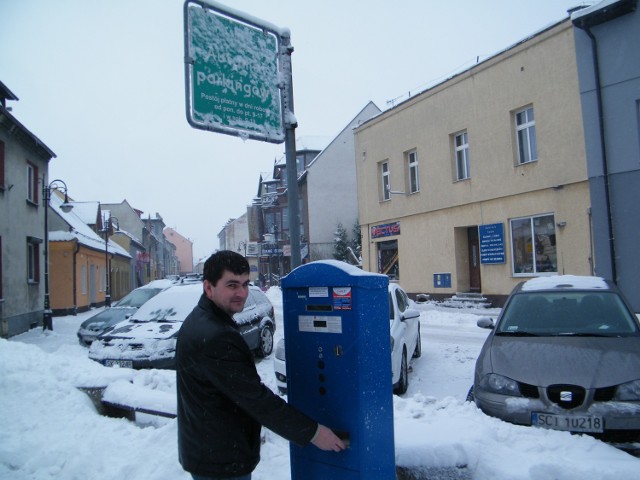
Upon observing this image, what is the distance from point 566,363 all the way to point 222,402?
11.6ft

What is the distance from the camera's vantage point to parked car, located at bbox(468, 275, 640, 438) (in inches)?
159

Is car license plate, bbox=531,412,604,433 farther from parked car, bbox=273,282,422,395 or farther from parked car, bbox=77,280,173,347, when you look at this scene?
parked car, bbox=77,280,173,347

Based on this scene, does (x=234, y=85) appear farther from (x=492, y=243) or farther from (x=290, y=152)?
(x=492, y=243)

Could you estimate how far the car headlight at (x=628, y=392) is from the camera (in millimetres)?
4023

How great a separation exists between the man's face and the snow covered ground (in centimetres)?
167

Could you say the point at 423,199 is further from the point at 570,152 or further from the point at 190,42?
the point at 190,42

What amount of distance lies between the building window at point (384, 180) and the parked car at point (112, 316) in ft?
35.9

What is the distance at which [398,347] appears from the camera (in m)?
6.66

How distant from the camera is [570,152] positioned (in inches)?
534

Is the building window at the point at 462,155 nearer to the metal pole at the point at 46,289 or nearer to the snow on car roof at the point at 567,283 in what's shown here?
the snow on car roof at the point at 567,283

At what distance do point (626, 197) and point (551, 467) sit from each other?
1140cm

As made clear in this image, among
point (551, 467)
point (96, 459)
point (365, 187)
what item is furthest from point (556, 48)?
point (96, 459)

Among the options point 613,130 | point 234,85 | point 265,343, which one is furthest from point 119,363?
point 613,130

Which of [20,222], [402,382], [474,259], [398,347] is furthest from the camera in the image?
[474,259]
